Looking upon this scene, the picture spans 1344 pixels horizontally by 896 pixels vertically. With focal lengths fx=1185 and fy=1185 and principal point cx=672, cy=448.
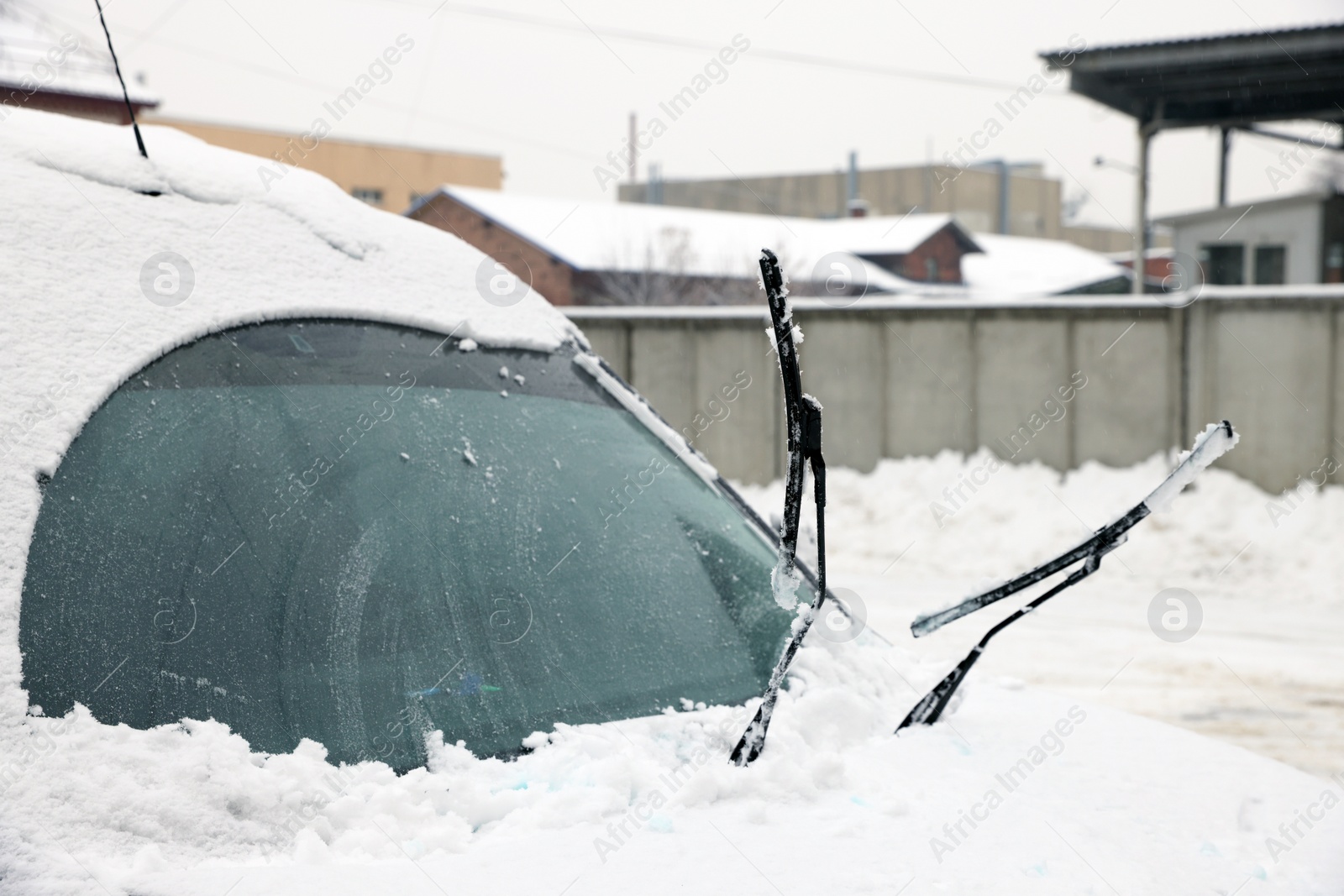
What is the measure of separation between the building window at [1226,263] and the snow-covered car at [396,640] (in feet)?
68.4

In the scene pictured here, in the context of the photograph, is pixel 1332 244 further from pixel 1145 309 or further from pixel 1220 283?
pixel 1145 309

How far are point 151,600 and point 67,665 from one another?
0.45 ft

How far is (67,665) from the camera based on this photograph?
1.38 m

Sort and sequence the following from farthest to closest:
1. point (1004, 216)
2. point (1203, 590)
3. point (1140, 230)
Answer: point (1004, 216) < point (1140, 230) < point (1203, 590)

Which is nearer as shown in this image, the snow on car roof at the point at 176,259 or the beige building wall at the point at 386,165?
the snow on car roof at the point at 176,259

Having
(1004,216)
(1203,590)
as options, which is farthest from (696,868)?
(1004,216)

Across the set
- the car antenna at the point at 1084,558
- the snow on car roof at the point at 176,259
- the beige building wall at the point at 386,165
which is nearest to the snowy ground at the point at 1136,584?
the car antenna at the point at 1084,558

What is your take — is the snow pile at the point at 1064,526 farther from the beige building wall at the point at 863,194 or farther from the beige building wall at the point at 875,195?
the beige building wall at the point at 863,194

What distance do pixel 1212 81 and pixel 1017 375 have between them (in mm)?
8041

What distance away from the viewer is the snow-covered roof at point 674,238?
32531 millimetres

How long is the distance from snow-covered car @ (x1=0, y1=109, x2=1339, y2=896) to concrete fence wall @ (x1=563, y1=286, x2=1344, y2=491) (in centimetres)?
843

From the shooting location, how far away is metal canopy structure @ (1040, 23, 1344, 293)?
14273 millimetres

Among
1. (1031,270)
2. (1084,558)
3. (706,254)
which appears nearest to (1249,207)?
(706,254)

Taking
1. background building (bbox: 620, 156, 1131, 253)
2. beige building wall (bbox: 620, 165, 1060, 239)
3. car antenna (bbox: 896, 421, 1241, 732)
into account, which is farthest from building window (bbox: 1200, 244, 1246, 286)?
beige building wall (bbox: 620, 165, 1060, 239)
